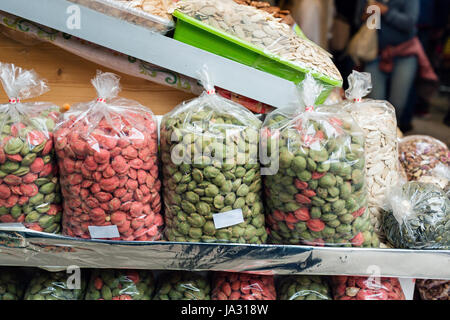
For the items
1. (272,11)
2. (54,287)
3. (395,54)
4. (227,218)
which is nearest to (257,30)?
(272,11)

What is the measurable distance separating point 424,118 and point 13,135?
337cm

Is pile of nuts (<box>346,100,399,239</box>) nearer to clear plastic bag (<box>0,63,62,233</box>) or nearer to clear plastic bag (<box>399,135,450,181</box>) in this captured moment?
clear plastic bag (<box>399,135,450,181</box>)

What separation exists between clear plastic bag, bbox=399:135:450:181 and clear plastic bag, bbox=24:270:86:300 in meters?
1.35

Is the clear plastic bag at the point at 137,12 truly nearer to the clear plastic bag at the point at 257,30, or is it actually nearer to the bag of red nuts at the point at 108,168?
the clear plastic bag at the point at 257,30

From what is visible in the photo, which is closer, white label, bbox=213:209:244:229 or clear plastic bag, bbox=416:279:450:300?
white label, bbox=213:209:244:229

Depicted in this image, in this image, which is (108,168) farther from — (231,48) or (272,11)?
(272,11)

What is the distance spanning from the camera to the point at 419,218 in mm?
1094

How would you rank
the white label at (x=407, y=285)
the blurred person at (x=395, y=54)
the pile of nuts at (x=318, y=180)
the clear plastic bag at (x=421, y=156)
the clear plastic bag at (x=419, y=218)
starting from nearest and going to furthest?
the pile of nuts at (x=318, y=180) < the clear plastic bag at (x=419, y=218) < the white label at (x=407, y=285) < the clear plastic bag at (x=421, y=156) < the blurred person at (x=395, y=54)

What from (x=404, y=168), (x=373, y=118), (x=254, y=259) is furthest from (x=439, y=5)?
(x=254, y=259)

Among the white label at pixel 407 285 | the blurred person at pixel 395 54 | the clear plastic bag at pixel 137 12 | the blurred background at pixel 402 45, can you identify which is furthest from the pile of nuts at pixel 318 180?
the blurred person at pixel 395 54

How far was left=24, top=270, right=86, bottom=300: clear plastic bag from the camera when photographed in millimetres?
1162

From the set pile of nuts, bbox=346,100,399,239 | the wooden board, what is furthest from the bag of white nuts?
the wooden board

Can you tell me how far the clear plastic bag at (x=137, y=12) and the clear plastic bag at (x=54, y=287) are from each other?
34.7 inches

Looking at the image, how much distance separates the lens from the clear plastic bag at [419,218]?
1.08 metres
